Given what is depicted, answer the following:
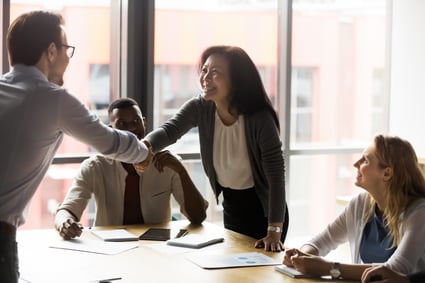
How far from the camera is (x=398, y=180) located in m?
2.50

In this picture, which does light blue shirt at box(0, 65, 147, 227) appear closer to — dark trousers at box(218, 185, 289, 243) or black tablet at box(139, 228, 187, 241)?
black tablet at box(139, 228, 187, 241)

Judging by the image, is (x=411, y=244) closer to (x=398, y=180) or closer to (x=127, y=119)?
(x=398, y=180)

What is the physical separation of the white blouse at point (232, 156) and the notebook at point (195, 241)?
33 centimetres

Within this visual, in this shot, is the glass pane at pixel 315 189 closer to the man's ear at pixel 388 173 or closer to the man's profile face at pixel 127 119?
the man's profile face at pixel 127 119

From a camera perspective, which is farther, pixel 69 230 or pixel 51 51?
pixel 69 230

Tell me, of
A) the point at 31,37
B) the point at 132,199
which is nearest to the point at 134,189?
the point at 132,199

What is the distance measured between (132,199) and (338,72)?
2516mm

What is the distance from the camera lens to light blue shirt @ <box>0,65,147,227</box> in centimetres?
190

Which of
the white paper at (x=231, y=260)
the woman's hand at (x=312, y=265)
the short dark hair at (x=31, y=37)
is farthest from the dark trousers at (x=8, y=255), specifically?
the woman's hand at (x=312, y=265)

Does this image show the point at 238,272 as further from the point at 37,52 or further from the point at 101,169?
the point at 101,169

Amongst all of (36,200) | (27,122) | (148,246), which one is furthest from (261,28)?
(27,122)

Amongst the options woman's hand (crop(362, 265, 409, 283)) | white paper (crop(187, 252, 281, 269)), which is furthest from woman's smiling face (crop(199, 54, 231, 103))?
woman's hand (crop(362, 265, 409, 283))

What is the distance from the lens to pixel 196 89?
4.80 metres

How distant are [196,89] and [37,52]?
2763 millimetres
